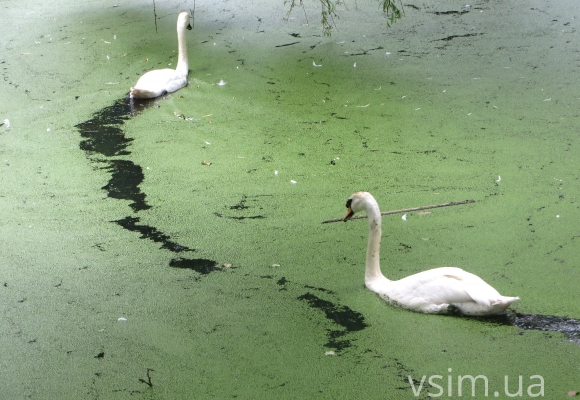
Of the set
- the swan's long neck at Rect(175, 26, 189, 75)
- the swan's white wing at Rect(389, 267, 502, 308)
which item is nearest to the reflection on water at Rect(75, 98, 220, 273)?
the swan's long neck at Rect(175, 26, 189, 75)

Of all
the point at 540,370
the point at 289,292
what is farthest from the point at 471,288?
the point at 289,292

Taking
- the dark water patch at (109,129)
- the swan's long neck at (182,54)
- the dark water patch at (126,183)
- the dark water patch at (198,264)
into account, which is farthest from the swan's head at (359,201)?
the swan's long neck at (182,54)

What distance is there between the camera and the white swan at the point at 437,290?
7.13ft

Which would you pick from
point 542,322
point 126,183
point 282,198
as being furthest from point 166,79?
point 542,322

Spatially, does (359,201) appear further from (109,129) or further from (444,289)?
(109,129)

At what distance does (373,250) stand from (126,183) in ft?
4.87

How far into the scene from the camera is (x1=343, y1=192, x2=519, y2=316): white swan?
2.17 metres

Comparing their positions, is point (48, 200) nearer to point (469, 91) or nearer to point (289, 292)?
point (289, 292)

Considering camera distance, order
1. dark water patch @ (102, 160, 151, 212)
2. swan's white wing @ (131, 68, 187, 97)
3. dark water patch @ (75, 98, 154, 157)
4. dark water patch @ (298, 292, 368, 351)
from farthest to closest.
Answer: swan's white wing @ (131, 68, 187, 97)
dark water patch @ (75, 98, 154, 157)
dark water patch @ (102, 160, 151, 212)
dark water patch @ (298, 292, 368, 351)

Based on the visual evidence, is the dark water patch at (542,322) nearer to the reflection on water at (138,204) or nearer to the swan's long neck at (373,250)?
the reflection on water at (138,204)

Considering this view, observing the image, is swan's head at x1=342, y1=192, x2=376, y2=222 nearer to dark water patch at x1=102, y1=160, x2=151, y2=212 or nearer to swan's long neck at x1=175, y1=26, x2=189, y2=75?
dark water patch at x1=102, y1=160, x2=151, y2=212

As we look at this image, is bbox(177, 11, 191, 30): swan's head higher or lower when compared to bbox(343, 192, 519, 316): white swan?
higher

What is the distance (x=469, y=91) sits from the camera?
4195 mm

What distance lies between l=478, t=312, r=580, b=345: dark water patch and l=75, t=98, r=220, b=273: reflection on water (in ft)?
3.58
